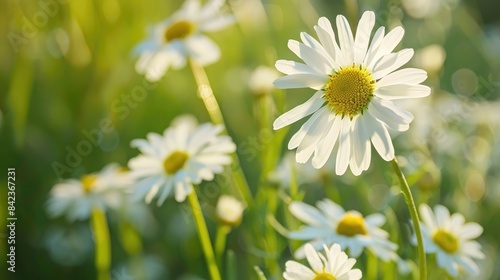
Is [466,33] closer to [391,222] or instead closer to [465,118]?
[465,118]

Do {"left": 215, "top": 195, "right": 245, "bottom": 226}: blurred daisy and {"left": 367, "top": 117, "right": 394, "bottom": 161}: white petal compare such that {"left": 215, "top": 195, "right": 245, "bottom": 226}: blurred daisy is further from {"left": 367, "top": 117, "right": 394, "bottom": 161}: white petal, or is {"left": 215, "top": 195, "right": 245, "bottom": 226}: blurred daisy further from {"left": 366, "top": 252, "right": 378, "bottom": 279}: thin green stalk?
{"left": 367, "top": 117, "right": 394, "bottom": 161}: white petal

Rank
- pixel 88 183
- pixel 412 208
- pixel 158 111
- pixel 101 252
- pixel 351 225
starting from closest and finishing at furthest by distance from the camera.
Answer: pixel 412 208, pixel 351 225, pixel 101 252, pixel 88 183, pixel 158 111

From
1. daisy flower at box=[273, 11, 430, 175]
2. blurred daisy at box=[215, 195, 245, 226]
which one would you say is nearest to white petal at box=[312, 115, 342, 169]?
daisy flower at box=[273, 11, 430, 175]

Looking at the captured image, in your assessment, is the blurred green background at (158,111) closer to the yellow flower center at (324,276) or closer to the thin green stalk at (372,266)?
the thin green stalk at (372,266)

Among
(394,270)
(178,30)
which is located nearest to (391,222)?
(394,270)

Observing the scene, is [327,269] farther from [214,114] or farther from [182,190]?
[214,114]

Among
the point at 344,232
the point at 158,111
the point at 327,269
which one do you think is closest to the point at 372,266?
the point at 344,232
